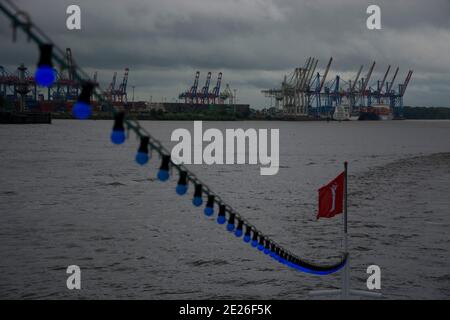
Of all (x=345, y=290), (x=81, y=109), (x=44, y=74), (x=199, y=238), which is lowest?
(x=199, y=238)

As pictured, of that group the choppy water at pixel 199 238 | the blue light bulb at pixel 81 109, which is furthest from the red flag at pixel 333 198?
the blue light bulb at pixel 81 109

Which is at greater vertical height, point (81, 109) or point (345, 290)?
point (81, 109)

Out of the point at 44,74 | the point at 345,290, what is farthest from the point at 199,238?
the point at 44,74

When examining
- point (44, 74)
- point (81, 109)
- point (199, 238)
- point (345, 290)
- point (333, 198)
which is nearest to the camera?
point (44, 74)

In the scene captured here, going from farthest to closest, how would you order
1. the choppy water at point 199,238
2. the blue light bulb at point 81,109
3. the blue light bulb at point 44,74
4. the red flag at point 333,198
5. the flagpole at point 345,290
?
the choppy water at point 199,238, the flagpole at point 345,290, the red flag at point 333,198, the blue light bulb at point 81,109, the blue light bulb at point 44,74

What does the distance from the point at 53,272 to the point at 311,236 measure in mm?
9400

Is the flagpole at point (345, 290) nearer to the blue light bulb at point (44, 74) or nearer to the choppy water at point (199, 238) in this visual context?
the choppy water at point (199, 238)

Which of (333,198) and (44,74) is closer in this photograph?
(44,74)

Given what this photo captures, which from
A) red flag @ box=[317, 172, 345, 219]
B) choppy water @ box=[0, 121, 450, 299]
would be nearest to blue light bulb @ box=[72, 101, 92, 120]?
red flag @ box=[317, 172, 345, 219]

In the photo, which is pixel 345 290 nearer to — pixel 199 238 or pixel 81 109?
pixel 81 109

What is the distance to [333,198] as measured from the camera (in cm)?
971

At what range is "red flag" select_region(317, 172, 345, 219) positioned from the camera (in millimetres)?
9640

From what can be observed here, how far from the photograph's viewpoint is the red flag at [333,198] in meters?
9.64
